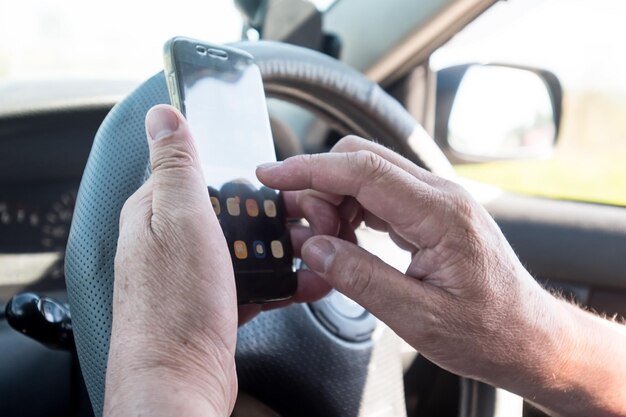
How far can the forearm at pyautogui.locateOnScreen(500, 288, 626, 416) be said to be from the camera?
94cm

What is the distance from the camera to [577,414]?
103 centimetres

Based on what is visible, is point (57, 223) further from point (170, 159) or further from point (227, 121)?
point (170, 159)

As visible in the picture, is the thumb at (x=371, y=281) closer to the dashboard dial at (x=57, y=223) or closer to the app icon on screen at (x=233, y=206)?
the app icon on screen at (x=233, y=206)

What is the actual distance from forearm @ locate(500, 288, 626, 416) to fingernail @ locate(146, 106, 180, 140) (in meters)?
0.50

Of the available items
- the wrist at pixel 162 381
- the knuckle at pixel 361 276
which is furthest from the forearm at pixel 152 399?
the knuckle at pixel 361 276

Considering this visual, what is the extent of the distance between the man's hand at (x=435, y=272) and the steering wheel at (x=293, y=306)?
18 centimetres

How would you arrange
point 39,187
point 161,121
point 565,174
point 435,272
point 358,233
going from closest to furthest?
1. point 161,121
2. point 435,272
3. point 358,233
4. point 39,187
5. point 565,174

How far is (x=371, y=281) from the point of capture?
82 centimetres

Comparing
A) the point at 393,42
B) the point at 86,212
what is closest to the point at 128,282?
the point at 86,212

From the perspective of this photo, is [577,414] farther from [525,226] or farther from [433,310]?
[525,226]

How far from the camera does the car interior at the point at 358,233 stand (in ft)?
2.80

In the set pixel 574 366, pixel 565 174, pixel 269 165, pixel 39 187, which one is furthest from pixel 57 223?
pixel 565 174

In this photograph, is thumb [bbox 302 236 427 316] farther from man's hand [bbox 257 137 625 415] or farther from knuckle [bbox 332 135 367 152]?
knuckle [bbox 332 135 367 152]

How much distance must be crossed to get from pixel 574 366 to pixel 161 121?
0.61 meters
